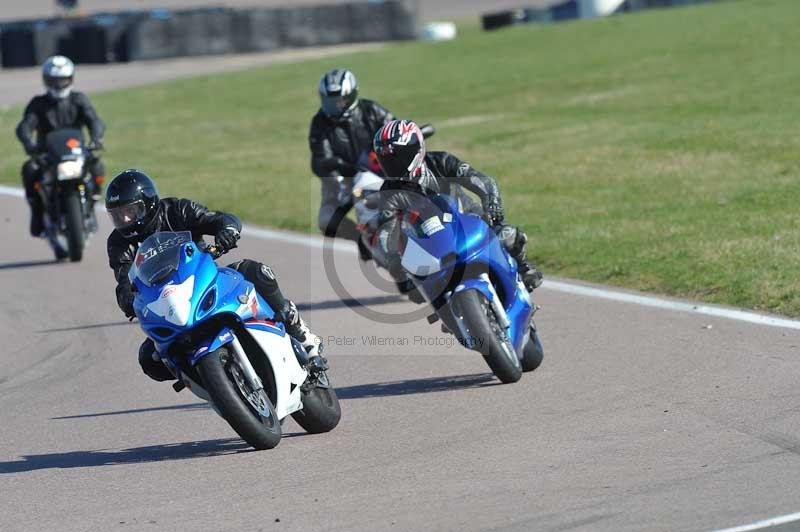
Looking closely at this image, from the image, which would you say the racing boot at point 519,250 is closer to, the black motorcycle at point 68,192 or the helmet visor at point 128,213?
the helmet visor at point 128,213

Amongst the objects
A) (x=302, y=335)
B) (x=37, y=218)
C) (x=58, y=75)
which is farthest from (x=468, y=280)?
(x=58, y=75)

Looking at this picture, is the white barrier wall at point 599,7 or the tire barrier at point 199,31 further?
the white barrier wall at point 599,7

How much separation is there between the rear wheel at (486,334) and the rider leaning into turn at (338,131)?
420 centimetres

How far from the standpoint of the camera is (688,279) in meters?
11.0

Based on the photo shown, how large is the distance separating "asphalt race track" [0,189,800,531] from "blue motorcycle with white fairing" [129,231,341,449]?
0.97ft

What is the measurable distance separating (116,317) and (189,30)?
97.1 feet

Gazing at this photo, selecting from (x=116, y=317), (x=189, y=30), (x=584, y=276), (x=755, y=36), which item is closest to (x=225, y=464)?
(x=116, y=317)

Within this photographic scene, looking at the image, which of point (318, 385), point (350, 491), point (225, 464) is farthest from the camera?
point (318, 385)

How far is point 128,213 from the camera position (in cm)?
Answer: 713

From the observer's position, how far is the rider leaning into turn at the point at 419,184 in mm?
8289

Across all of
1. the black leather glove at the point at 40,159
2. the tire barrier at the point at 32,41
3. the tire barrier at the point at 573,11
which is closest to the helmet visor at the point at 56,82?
the black leather glove at the point at 40,159

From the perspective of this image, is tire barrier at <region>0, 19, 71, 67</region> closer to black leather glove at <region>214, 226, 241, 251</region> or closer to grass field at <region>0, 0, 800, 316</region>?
grass field at <region>0, 0, 800, 316</region>

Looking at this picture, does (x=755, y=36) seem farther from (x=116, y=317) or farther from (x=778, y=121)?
(x=116, y=317)

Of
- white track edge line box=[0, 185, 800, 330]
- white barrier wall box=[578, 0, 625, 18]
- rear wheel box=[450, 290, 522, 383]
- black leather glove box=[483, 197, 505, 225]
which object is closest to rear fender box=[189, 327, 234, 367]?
rear wheel box=[450, 290, 522, 383]
